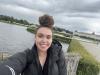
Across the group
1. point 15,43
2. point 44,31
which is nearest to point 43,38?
point 44,31

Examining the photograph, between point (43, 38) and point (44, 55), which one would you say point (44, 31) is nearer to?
point (43, 38)

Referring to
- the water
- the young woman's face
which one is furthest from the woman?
the water

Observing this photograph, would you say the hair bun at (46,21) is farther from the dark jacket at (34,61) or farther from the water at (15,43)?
the water at (15,43)

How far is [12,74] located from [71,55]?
6.41m

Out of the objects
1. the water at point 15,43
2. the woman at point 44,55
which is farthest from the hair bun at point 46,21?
the water at point 15,43

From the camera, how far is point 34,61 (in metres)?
2.63

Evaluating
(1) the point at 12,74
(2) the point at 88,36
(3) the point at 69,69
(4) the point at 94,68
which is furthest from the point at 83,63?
(2) the point at 88,36

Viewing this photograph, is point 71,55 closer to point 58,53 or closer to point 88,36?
point 58,53

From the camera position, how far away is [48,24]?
8.93 ft

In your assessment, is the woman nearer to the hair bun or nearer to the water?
the hair bun

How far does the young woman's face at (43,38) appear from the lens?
104 inches

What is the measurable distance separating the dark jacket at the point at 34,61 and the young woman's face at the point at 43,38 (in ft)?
0.24

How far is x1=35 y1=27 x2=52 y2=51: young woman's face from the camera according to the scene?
2.65 m

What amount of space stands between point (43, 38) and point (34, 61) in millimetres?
212
